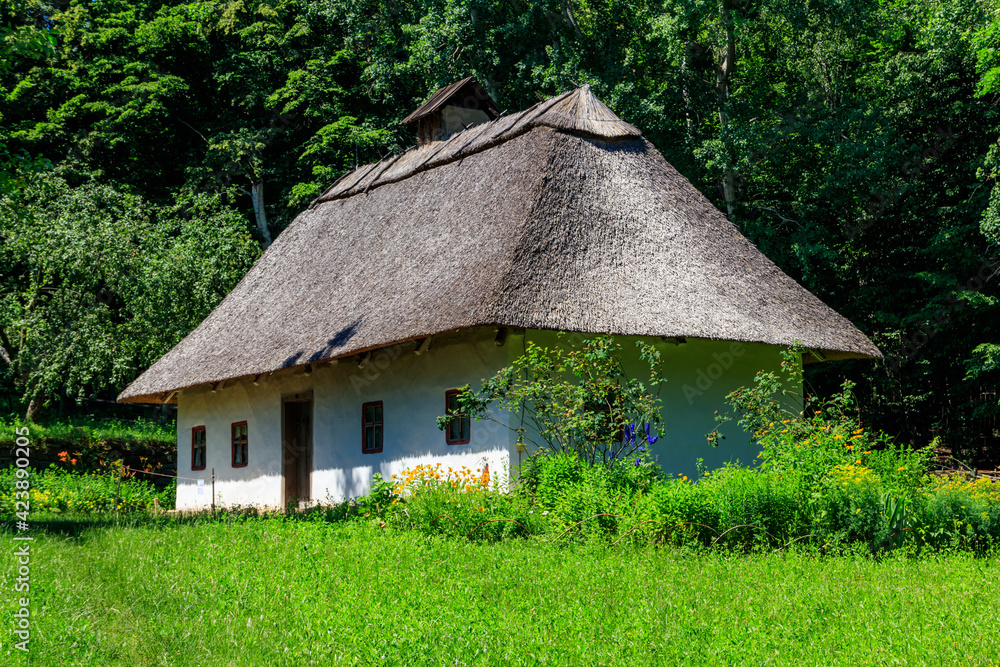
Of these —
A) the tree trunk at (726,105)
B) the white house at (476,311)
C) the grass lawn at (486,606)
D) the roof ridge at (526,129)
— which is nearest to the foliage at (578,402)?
the white house at (476,311)

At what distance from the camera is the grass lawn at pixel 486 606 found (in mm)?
→ 5352

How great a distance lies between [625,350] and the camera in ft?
42.0

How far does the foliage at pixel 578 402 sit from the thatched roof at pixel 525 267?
0.61 metres

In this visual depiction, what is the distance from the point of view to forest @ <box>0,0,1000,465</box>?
65.9 feet

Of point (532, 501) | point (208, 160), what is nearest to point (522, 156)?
point (532, 501)

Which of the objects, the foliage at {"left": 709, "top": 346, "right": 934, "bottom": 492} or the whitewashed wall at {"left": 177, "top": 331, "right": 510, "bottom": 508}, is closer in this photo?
the foliage at {"left": 709, "top": 346, "right": 934, "bottom": 492}

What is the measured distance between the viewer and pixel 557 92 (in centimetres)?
2373

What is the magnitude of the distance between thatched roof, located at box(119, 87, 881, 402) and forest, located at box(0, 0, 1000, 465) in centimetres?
436

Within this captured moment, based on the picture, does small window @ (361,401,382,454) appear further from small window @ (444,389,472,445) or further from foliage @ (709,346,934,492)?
foliage @ (709,346,934,492)
